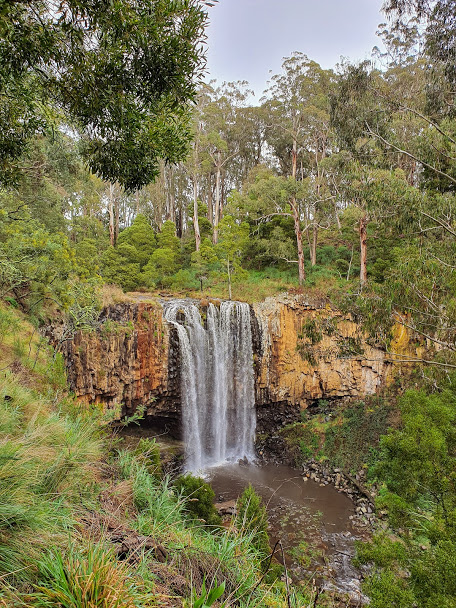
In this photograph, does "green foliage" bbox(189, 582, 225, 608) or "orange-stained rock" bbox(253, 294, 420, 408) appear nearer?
"green foliage" bbox(189, 582, 225, 608)

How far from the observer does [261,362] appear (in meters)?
14.1

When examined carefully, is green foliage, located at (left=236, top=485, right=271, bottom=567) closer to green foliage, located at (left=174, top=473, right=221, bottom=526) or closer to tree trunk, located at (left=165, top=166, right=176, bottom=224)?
green foliage, located at (left=174, top=473, right=221, bottom=526)

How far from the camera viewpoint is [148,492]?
124 inches

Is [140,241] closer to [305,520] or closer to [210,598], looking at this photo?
[305,520]

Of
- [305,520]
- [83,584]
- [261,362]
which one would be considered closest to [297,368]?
[261,362]

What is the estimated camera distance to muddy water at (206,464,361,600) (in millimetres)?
7500

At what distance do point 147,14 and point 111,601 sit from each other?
413 centimetres

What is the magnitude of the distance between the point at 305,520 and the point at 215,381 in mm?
5628

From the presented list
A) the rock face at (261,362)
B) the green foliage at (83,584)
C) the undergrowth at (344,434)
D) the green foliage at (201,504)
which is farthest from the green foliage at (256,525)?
the undergrowth at (344,434)

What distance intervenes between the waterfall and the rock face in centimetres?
41

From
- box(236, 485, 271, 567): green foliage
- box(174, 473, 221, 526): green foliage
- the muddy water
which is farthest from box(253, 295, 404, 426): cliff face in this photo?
box(236, 485, 271, 567): green foliage

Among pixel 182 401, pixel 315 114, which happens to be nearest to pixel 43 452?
pixel 182 401

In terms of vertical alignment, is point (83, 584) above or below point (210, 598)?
above

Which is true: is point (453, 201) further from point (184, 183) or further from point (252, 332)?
point (184, 183)
